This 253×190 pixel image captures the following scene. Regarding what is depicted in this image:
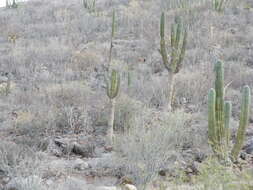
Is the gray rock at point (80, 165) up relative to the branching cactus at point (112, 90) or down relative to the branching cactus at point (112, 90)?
down

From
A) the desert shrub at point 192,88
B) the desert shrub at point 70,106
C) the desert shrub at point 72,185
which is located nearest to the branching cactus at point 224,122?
the desert shrub at point 72,185

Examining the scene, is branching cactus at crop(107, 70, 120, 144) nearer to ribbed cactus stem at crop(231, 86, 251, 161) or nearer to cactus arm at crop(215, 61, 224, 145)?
cactus arm at crop(215, 61, 224, 145)

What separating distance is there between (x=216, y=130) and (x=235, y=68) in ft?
20.5

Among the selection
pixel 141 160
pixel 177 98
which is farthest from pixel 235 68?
pixel 141 160

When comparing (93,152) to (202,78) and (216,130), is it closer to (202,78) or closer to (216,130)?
(216,130)

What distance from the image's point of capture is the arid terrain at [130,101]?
685cm

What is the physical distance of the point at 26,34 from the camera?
20.2 meters

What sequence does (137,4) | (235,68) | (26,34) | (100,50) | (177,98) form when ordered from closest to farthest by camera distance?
(177,98) → (235,68) → (100,50) → (26,34) → (137,4)

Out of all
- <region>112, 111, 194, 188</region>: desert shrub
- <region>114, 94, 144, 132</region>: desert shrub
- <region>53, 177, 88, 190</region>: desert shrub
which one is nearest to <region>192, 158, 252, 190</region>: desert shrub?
<region>112, 111, 194, 188</region>: desert shrub

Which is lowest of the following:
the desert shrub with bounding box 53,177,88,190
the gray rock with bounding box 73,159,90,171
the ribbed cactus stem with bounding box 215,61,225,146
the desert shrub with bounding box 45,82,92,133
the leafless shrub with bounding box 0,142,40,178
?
the gray rock with bounding box 73,159,90,171

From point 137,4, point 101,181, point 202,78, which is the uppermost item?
point 137,4

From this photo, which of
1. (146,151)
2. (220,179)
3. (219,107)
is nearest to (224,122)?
(219,107)

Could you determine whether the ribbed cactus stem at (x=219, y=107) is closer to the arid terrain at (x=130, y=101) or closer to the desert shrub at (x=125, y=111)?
the arid terrain at (x=130, y=101)

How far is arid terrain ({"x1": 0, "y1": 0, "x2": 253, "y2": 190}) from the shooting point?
685 cm
